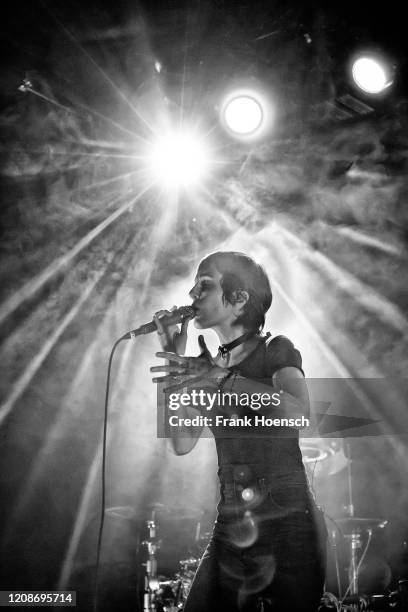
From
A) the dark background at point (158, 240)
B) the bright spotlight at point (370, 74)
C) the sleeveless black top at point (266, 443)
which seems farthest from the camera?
the dark background at point (158, 240)

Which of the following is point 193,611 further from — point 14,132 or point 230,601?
point 14,132

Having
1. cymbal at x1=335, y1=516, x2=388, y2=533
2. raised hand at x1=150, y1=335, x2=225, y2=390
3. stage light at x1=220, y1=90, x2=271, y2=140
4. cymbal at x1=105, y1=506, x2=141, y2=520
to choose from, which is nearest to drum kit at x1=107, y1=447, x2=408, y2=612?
cymbal at x1=335, y1=516, x2=388, y2=533

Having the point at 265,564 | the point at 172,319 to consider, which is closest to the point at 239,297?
the point at 172,319

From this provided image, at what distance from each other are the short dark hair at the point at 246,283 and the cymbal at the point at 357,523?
2850mm

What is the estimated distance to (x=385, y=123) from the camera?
11.4 feet

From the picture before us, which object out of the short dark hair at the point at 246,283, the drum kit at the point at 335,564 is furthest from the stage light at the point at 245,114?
the drum kit at the point at 335,564

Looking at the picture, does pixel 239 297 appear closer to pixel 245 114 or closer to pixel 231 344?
pixel 231 344

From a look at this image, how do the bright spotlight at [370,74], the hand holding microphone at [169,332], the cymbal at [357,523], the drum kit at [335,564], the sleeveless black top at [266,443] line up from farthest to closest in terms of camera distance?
the cymbal at [357,523] < the drum kit at [335,564] < the bright spotlight at [370,74] < the hand holding microphone at [169,332] < the sleeveless black top at [266,443]

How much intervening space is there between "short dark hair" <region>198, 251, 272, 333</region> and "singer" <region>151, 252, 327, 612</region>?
165 millimetres

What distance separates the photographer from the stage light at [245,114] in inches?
136

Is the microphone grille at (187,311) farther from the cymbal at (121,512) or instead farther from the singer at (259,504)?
the cymbal at (121,512)

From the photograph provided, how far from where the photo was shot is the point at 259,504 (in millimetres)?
1747

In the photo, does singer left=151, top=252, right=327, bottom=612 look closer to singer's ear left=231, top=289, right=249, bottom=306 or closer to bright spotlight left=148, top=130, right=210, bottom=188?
singer's ear left=231, top=289, right=249, bottom=306

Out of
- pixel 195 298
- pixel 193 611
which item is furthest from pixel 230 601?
pixel 195 298
